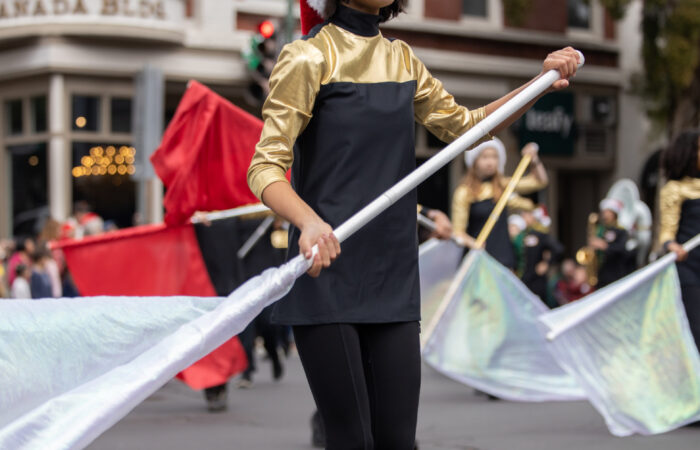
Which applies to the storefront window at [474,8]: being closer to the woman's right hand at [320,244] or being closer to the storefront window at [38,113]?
the storefront window at [38,113]

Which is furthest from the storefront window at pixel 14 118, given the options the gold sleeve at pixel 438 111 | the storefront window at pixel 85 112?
the gold sleeve at pixel 438 111

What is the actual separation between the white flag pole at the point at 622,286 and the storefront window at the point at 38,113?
13.5 meters

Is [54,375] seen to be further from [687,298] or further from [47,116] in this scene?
[47,116]

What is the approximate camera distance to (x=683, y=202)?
299 inches

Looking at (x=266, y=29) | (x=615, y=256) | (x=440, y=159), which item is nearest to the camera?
(x=440, y=159)

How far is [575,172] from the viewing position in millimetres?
25391

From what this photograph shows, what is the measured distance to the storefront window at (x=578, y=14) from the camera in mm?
24172

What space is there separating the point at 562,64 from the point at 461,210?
6.42 meters

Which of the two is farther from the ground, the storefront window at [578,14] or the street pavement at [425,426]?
the storefront window at [578,14]

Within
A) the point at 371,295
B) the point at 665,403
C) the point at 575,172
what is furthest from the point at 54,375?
the point at 575,172

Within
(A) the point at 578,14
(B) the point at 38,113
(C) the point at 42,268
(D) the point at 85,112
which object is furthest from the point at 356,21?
(A) the point at 578,14

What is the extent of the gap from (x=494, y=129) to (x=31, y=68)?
16.3 metres

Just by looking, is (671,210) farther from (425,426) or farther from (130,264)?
(130,264)

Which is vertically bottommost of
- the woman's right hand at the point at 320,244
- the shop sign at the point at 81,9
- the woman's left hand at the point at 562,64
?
the woman's right hand at the point at 320,244
